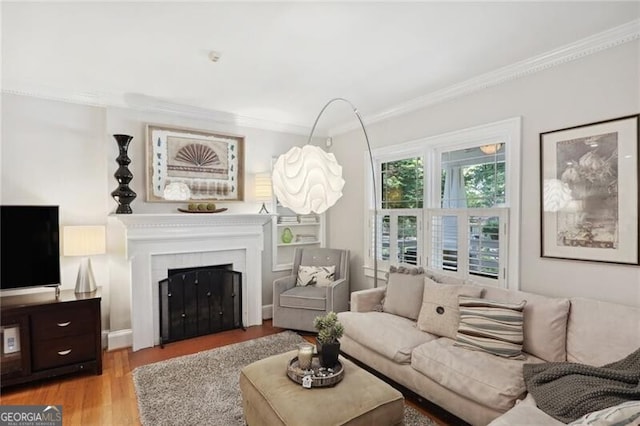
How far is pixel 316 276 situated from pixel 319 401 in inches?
96.0

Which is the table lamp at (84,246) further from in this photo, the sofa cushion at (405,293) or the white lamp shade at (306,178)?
the sofa cushion at (405,293)

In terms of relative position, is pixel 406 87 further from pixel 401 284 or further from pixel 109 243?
pixel 109 243

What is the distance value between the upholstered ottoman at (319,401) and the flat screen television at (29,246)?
2221 millimetres

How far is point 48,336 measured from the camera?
9.14 feet

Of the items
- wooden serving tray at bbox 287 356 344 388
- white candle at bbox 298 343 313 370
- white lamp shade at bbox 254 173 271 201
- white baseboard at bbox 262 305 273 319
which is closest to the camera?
wooden serving tray at bbox 287 356 344 388

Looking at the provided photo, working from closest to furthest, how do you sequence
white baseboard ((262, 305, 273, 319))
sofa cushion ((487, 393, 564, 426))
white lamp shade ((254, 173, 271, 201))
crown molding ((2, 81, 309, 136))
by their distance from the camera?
1. sofa cushion ((487, 393, 564, 426))
2. crown molding ((2, 81, 309, 136))
3. white lamp shade ((254, 173, 271, 201))
4. white baseboard ((262, 305, 273, 319))

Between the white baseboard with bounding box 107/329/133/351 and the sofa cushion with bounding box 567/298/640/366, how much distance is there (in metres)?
3.90

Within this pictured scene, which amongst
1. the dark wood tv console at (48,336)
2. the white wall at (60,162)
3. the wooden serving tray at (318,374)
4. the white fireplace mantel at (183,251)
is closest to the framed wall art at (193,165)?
the white fireplace mantel at (183,251)

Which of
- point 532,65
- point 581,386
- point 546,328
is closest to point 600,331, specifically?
point 546,328

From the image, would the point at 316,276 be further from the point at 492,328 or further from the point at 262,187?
the point at 492,328

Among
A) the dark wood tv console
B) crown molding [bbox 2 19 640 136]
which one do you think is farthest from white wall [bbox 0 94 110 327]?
the dark wood tv console

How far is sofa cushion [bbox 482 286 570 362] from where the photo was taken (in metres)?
2.21

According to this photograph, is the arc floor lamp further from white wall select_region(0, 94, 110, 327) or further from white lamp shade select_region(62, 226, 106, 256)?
white wall select_region(0, 94, 110, 327)

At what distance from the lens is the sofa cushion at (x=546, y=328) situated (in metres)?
2.21
